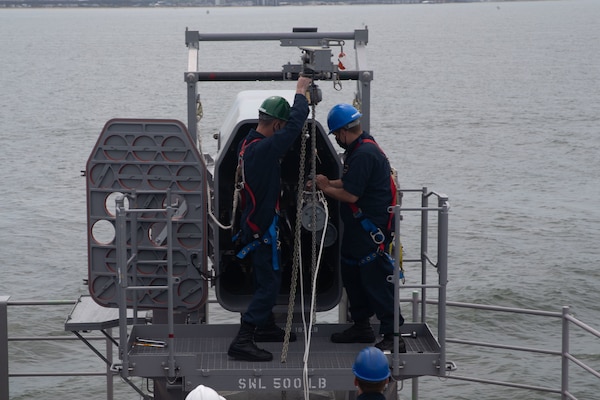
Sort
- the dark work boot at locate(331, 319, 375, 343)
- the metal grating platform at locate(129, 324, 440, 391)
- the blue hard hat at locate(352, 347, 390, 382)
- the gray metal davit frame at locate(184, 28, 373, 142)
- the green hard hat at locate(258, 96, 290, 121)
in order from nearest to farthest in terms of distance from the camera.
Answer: the blue hard hat at locate(352, 347, 390, 382), the metal grating platform at locate(129, 324, 440, 391), the green hard hat at locate(258, 96, 290, 121), the gray metal davit frame at locate(184, 28, 373, 142), the dark work boot at locate(331, 319, 375, 343)

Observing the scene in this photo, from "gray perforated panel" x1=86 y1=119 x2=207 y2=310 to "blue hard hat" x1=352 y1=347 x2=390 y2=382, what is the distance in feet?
7.05

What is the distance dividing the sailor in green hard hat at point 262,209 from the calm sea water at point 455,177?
8399 mm

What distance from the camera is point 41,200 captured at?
96.0 ft

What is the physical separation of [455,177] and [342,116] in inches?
954

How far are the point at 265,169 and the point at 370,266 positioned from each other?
1.02 meters

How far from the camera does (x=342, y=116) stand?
758 cm

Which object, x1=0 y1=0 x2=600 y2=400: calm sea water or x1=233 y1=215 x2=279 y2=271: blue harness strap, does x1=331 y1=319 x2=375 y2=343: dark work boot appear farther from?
x1=0 y1=0 x2=600 y2=400: calm sea water

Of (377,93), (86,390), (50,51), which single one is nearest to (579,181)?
(86,390)

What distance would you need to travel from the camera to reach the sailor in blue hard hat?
5430mm

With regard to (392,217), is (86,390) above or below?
below

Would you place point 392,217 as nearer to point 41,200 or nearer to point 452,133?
point 41,200

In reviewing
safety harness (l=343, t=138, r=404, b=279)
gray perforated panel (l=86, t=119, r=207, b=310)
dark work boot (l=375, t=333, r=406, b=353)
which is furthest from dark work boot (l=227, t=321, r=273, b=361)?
safety harness (l=343, t=138, r=404, b=279)

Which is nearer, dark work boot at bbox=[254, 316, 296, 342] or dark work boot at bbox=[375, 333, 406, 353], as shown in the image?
dark work boot at bbox=[375, 333, 406, 353]

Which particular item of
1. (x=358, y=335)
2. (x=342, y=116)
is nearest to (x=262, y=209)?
(x=342, y=116)
